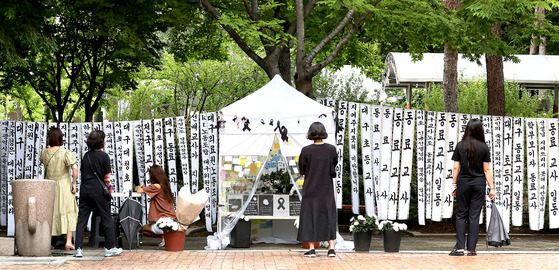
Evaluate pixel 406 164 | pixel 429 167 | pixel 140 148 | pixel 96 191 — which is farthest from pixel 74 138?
pixel 429 167

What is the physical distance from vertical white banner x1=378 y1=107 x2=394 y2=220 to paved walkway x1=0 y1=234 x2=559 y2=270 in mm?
1113

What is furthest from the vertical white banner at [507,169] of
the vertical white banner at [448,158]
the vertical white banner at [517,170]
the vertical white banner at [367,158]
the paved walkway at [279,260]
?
the vertical white banner at [367,158]

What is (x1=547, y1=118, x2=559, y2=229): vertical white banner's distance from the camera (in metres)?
14.3


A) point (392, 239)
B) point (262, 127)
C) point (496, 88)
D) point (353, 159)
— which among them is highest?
point (496, 88)

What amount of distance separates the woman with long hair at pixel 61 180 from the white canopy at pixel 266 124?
8.46ft

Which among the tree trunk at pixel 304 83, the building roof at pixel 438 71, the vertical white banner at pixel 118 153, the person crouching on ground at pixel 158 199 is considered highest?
the building roof at pixel 438 71

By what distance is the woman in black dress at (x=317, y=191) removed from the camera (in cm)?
1095

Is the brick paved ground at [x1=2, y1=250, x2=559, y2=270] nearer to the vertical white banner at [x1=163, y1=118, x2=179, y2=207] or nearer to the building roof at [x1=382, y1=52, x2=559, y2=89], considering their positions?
the vertical white banner at [x1=163, y1=118, x2=179, y2=207]

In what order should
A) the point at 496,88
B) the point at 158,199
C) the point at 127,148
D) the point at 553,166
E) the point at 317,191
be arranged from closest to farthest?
the point at 317,191 → the point at 158,199 → the point at 127,148 → the point at 553,166 → the point at 496,88

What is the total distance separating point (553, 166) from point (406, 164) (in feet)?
9.27

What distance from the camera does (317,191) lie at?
11.0 m

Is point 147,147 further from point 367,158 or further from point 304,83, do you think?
point 367,158

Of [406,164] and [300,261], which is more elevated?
[406,164]

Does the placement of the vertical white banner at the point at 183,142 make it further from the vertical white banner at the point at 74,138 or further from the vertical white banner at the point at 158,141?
the vertical white banner at the point at 74,138
